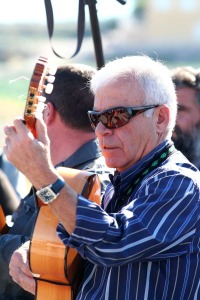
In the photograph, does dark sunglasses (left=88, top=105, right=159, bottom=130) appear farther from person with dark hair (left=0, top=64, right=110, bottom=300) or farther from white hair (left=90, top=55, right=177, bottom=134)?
person with dark hair (left=0, top=64, right=110, bottom=300)

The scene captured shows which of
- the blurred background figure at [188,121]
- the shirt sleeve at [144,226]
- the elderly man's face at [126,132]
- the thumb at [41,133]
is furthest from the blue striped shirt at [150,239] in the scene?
the blurred background figure at [188,121]

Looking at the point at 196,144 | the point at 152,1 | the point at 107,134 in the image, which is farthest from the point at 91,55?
the point at 107,134

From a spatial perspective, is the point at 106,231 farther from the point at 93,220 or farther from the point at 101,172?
the point at 101,172

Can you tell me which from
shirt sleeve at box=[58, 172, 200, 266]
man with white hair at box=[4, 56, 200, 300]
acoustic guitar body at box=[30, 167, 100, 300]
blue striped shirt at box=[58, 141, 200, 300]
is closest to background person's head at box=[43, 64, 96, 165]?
acoustic guitar body at box=[30, 167, 100, 300]

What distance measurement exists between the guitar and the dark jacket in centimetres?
42

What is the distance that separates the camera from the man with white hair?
220 centimetres

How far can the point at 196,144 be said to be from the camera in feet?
13.8

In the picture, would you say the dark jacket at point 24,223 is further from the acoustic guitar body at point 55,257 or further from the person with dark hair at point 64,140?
the acoustic guitar body at point 55,257

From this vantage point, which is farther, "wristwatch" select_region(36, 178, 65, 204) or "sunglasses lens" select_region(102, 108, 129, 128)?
"sunglasses lens" select_region(102, 108, 129, 128)

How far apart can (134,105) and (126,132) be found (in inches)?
3.7

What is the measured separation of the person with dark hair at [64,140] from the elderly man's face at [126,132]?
27.1 inches

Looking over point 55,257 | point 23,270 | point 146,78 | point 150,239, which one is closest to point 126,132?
point 146,78

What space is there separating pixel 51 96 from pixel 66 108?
0.36 feet

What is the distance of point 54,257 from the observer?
8.63 ft
